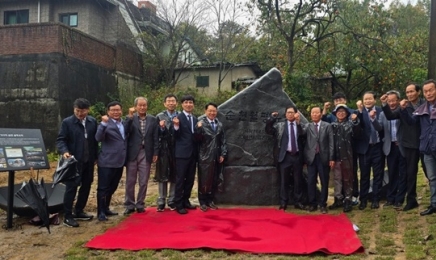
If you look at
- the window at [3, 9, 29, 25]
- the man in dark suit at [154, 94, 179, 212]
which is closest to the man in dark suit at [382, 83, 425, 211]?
the man in dark suit at [154, 94, 179, 212]

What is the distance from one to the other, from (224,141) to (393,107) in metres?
2.44

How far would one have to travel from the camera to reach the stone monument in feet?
21.0

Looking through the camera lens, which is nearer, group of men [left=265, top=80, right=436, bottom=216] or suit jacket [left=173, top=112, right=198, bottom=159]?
group of men [left=265, top=80, right=436, bottom=216]

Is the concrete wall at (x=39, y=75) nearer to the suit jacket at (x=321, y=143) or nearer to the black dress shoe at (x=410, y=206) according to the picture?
the suit jacket at (x=321, y=143)

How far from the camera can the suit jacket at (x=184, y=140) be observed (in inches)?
230

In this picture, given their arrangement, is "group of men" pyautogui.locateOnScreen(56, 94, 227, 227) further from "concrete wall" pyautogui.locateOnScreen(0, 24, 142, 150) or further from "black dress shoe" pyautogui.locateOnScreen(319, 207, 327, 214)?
"concrete wall" pyautogui.locateOnScreen(0, 24, 142, 150)

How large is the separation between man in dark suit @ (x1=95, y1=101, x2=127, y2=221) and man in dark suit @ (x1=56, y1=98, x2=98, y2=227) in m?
0.14

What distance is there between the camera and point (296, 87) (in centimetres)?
1380

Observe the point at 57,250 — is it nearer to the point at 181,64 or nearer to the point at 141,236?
the point at 141,236

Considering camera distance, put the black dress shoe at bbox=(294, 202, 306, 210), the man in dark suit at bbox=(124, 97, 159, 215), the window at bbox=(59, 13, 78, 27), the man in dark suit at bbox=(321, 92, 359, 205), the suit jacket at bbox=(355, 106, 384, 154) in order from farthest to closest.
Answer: the window at bbox=(59, 13, 78, 27), the black dress shoe at bbox=(294, 202, 306, 210), the man in dark suit at bbox=(321, 92, 359, 205), the man in dark suit at bbox=(124, 97, 159, 215), the suit jacket at bbox=(355, 106, 384, 154)

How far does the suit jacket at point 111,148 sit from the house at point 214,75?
12386mm

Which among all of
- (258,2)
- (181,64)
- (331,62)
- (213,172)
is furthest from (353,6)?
(213,172)

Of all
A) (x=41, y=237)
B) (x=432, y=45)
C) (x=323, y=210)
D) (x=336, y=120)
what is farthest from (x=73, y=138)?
(x=432, y=45)

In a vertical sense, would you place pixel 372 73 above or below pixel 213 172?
above
